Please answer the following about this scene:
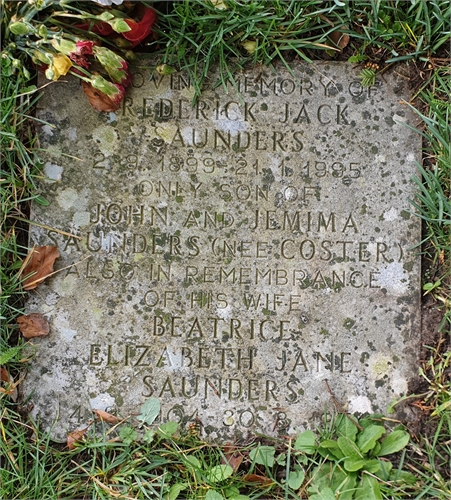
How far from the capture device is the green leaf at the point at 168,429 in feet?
7.75

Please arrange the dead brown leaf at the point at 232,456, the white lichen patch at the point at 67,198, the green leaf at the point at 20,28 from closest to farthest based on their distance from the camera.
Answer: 1. the green leaf at the point at 20,28
2. the dead brown leaf at the point at 232,456
3. the white lichen patch at the point at 67,198

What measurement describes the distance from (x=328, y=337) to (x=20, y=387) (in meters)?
1.31

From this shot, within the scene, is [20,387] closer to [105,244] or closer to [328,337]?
[105,244]

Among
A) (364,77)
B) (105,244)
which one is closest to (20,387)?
(105,244)

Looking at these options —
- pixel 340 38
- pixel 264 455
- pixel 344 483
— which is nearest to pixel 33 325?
pixel 264 455

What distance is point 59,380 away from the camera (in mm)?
2412

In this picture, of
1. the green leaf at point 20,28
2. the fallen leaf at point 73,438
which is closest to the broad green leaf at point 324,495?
the fallen leaf at point 73,438

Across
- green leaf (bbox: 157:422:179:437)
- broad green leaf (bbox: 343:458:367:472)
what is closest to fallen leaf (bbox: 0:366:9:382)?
green leaf (bbox: 157:422:179:437)

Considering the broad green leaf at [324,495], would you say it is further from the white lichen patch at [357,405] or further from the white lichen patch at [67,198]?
the white lichen patch at [67,198]

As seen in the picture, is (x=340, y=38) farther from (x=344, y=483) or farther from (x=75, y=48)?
(x=344, y=483)

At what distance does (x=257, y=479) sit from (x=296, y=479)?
0.16m

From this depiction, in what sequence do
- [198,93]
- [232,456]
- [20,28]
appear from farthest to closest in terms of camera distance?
1. [198,93]
2. [232,456]
3. [20,28]

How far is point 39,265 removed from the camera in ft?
7.99

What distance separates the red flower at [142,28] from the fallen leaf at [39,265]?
94cm
